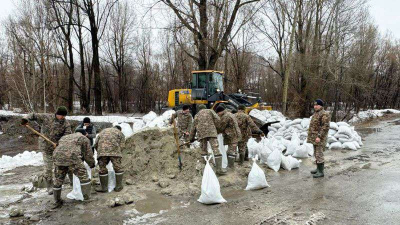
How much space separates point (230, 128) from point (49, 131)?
355 cm

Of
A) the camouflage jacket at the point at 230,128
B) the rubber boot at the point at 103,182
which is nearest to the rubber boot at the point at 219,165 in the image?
the camouflage jacket at the point at 230,128

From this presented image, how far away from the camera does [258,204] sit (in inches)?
174

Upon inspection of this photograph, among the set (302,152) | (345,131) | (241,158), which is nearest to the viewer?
(241,158)

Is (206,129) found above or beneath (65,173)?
above

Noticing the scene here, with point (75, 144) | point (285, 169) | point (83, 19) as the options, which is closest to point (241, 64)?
point (83, 19)

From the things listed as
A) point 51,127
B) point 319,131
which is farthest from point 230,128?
point 51,127

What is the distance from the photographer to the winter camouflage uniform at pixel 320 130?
5660 millimetres

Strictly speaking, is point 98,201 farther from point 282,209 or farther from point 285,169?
point 285,169

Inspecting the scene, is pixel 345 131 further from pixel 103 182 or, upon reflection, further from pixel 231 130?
pixel 103 182

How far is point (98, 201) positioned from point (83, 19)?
23.8 meters

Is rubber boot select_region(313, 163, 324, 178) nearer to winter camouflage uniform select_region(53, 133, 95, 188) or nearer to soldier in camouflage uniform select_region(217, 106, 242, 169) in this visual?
soldier in camouflage uniform select_region(217, 106, 242, 169)

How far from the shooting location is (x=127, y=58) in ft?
100.0

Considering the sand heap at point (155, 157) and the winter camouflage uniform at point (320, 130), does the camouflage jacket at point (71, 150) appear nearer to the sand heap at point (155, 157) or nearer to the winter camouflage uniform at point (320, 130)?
the sand heap at point (155, 157)

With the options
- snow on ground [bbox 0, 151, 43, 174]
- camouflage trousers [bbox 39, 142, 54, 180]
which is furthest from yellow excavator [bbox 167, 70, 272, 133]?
camouflage trousers [bbox 39, 142, 54, 180]
